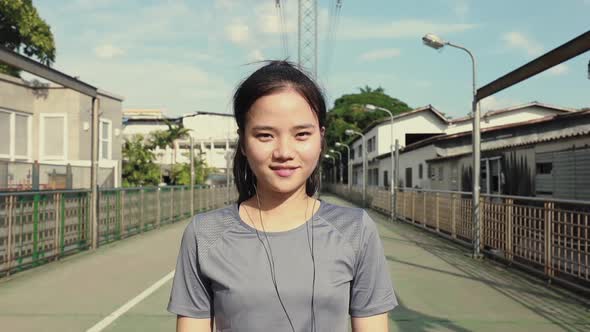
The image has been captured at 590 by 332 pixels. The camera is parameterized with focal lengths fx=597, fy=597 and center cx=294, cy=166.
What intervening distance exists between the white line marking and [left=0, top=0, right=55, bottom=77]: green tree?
29953 mm

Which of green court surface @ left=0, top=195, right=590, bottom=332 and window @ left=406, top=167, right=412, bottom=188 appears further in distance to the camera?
window @ left=406, top=167, right=412, bottom=188

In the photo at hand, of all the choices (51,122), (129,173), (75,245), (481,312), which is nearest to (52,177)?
(75,245)

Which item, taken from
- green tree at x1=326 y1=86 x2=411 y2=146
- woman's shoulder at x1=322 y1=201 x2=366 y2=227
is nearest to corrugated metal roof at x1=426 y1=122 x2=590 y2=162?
woman's shoulder at x1=322 y1=201 x2=366 y2=227

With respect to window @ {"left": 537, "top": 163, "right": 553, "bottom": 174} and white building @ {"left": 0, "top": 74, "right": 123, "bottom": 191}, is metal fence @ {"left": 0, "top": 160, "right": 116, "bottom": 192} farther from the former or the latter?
window @ {"left": 537, "top": 163, "right": 553, "bottom": 174}

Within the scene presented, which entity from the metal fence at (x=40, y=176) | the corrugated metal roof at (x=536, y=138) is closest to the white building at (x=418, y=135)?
the corrugated metal roof at (x=536, y=138)

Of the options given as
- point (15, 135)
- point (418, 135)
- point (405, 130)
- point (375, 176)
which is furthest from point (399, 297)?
point (375, 176)

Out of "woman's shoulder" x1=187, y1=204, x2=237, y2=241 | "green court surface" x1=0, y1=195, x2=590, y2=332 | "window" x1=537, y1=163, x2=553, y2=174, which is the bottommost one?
"green court surface" x1=0, y1=195, x2=590, y2=332

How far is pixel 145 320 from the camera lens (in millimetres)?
6625

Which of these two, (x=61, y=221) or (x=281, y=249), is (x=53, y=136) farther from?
(x=281, y=249)

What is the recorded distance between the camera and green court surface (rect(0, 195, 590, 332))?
21.5ft

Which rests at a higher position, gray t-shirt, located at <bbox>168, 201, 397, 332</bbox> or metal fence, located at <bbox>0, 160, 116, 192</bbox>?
metal fence, located at <bbox>0, 160, 116, 192</bbox>

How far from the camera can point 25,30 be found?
34.3 metres

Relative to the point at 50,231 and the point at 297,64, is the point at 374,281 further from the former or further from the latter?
the point at 50,231

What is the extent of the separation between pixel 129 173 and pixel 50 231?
3078 cm
